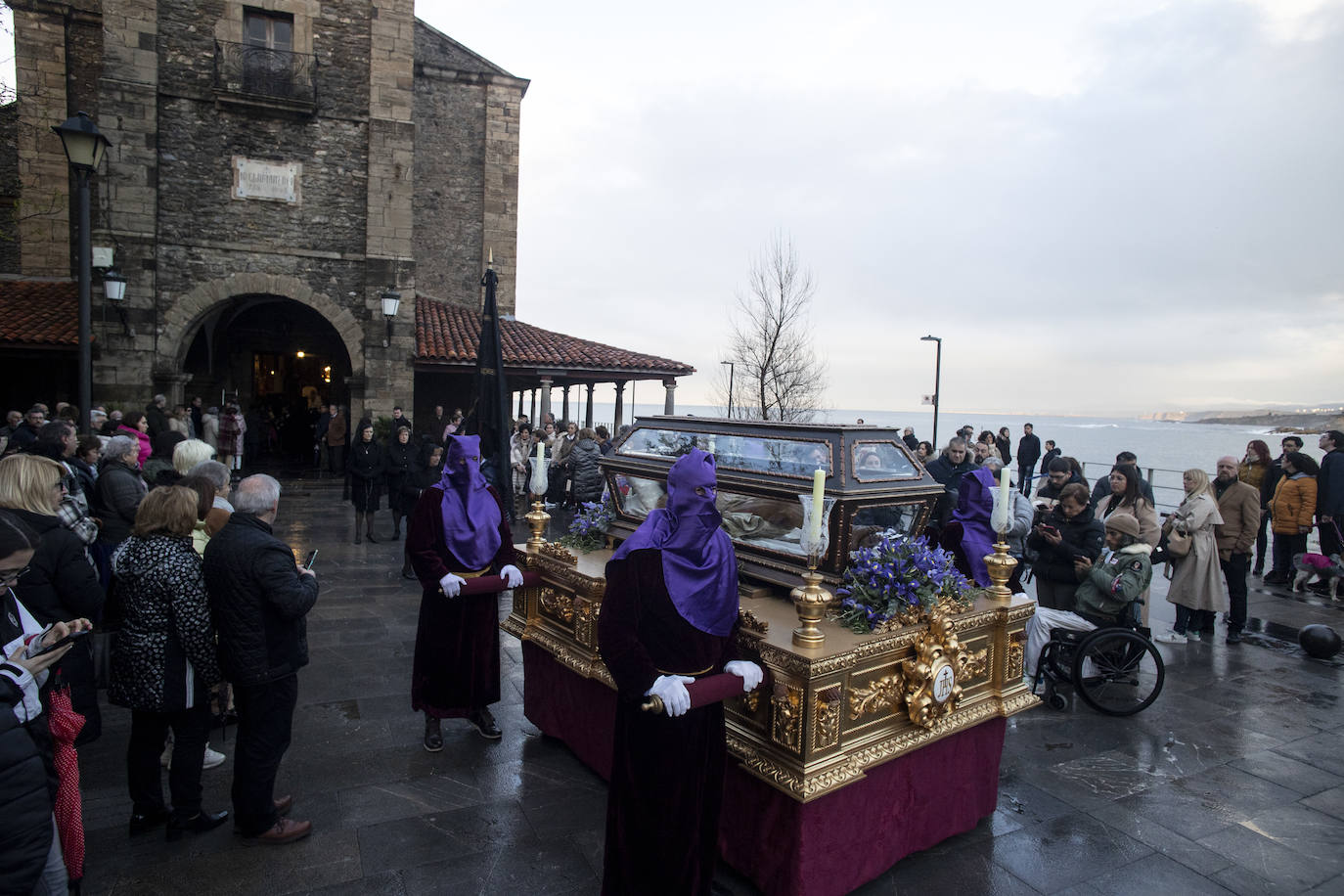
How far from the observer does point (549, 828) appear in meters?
3.73

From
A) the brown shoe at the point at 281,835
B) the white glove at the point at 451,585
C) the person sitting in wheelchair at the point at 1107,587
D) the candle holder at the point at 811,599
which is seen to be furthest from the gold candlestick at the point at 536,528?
the person sitting in wheelchair at the point at 1107,587

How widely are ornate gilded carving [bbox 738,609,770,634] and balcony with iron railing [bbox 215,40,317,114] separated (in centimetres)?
1645

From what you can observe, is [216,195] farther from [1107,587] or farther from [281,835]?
[1107,587]

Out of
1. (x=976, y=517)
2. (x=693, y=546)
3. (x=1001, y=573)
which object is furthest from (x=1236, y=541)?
(x=693, y=546)

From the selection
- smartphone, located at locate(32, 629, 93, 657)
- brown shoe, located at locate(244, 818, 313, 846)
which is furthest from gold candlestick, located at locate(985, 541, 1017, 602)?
smartphone, located at locate(32, 629, 93, 657)

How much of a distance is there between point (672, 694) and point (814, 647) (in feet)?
2.15

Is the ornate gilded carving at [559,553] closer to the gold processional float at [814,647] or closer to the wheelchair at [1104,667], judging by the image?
the gold processional float at [814,647]

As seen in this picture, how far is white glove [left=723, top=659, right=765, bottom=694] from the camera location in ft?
9.30

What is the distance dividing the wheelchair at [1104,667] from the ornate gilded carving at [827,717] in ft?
10.1

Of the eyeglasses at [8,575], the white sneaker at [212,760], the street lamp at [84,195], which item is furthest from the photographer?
the street lamp at [84,195]

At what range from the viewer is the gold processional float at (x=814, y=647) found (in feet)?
9.88

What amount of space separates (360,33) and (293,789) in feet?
54.4

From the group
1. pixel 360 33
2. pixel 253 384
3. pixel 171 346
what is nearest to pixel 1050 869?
pixel 171 346

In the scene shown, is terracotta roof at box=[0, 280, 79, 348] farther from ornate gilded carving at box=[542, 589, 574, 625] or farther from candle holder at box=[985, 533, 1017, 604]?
candle holder at box=[985, 533, 1017, 604]
